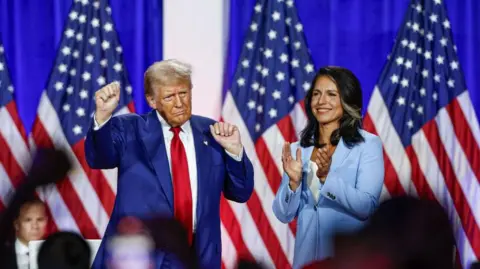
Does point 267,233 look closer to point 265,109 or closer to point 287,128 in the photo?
point 287,128

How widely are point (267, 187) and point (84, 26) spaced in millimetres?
1599

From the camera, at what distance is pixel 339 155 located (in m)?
3.16

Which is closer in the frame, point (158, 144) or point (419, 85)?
point (158, 144)

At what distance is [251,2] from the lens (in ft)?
16.6

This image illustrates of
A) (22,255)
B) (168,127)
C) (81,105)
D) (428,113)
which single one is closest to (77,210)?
(81,105)

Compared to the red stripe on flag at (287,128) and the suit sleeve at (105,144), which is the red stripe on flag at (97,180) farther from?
the suit sleeve at (105,144)

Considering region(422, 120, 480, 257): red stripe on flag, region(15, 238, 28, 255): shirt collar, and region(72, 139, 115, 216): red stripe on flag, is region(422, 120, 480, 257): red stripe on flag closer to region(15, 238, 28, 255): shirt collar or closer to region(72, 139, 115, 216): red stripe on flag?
region(72, 139, 115, 216): red stripe on flag

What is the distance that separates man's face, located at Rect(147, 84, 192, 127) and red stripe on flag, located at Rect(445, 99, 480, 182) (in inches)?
98.8

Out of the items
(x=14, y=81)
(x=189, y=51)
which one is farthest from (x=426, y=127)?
(x=14, y=81)

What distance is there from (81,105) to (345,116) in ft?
7.37

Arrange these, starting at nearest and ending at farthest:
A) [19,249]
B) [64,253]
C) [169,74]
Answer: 1. [64,253]
2. [19,249]
3. [169,74]

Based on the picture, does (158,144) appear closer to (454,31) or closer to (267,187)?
(267,187)

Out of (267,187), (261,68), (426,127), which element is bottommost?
(267,187)

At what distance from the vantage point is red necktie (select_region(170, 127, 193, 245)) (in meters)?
2.88
